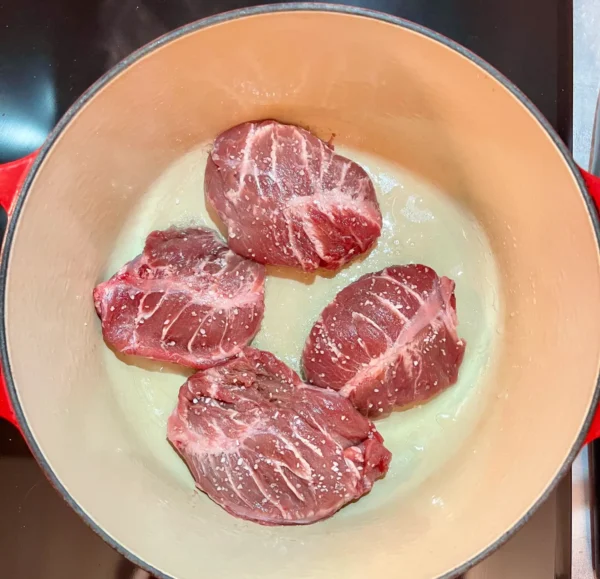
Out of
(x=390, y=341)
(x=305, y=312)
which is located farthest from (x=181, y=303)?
(x=390, y=341)

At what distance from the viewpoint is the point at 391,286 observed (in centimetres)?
169

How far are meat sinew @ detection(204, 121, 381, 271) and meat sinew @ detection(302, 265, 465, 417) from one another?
18cm

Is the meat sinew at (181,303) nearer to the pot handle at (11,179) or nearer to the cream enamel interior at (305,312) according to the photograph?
the cream enamel interior at (305,312)

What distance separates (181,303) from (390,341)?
0.68m

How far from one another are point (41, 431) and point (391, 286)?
112cm

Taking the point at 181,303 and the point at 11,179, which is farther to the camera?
the point at 181,303

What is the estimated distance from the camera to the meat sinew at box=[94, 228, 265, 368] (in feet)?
5.48

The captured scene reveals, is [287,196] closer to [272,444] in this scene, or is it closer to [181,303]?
[181,303]

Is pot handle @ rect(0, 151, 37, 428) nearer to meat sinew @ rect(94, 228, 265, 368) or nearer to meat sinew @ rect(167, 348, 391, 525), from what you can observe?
meat sinew @ rect(94, 228, 265, 368)

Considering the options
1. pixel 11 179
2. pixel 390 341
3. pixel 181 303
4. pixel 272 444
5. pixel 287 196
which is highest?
pixel 11 179

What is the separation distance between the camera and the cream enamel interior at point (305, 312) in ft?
4.71

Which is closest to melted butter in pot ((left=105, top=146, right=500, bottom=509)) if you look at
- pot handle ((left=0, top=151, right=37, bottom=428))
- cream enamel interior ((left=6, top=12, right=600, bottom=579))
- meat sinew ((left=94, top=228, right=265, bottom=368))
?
cream enamel interior ((left=6, top=12, right=600, bottom=579))

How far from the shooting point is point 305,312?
1.82 meters

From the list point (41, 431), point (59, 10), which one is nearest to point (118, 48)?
point (59, 10)
